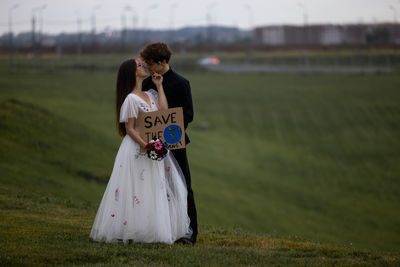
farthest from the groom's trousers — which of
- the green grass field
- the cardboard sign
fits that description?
the green grass field

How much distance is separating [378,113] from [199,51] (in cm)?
6240

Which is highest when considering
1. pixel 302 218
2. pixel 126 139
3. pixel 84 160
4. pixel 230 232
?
pixel 126 139

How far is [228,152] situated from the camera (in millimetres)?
39688

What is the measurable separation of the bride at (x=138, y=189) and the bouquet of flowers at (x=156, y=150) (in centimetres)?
15

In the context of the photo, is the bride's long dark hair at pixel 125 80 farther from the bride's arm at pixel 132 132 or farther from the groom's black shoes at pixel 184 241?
the groom's black shoes at pixel 184 241

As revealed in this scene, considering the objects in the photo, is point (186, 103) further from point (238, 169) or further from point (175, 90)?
point (238, 169)

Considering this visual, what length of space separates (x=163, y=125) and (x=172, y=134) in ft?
0.60

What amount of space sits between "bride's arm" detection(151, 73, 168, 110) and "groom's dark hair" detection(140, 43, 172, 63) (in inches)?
8.8

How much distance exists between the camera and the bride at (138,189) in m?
8.24

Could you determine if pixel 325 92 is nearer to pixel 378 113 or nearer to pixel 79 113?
pixel 378 113

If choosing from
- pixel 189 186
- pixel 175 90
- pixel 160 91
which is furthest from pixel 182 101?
pixel 189 186

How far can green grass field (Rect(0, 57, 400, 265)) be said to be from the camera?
834cm

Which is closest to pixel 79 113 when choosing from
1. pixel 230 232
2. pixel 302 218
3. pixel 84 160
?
pixel 84 160

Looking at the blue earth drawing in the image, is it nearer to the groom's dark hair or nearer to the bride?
the bride
